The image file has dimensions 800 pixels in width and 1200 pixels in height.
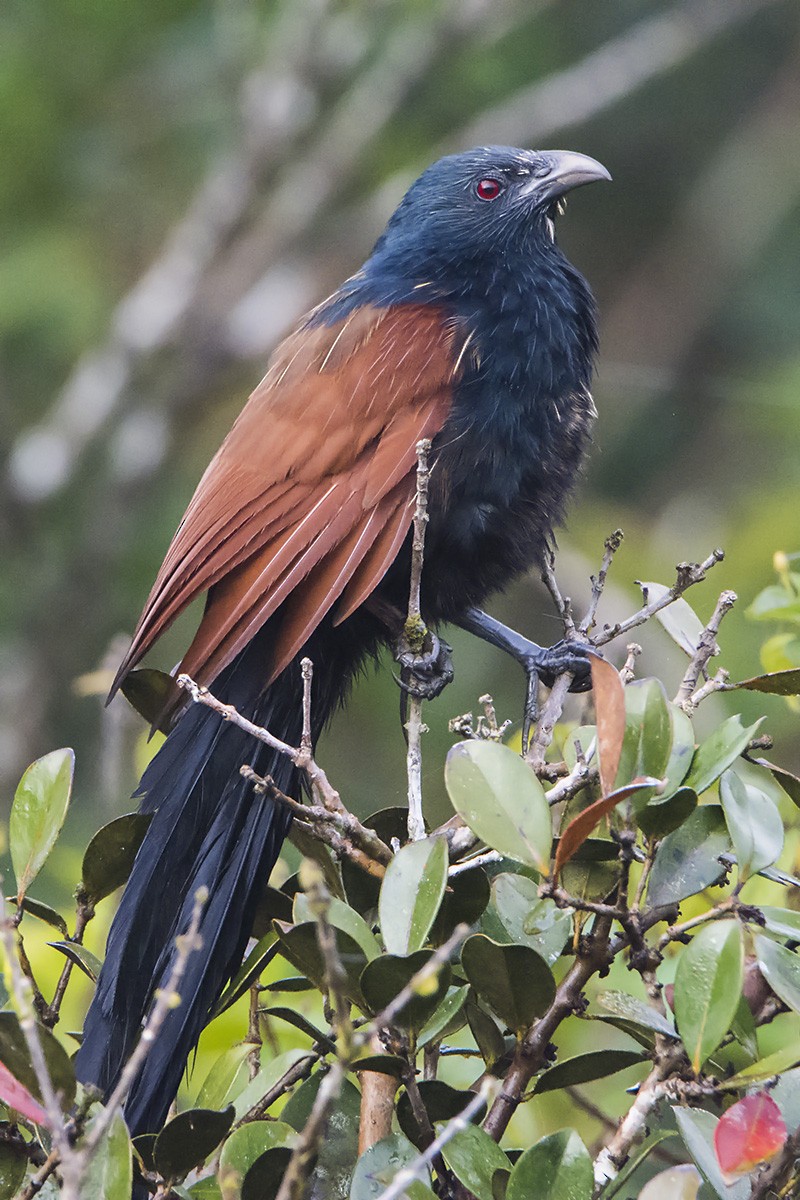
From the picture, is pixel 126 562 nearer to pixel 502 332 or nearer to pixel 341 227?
pixel 341 227

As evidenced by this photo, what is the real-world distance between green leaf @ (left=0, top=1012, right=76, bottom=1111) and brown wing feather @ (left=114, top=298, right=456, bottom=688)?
2.83ft

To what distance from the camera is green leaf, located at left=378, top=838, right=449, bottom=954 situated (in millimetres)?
1204

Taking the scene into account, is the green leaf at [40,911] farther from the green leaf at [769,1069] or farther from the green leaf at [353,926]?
the green leaf at [769,1069]

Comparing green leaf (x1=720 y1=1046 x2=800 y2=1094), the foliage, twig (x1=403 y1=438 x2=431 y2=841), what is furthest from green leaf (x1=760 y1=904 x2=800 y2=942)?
twig (x1=403 y1=438 x2=431 y2=841)

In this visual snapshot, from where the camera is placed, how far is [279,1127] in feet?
4.01

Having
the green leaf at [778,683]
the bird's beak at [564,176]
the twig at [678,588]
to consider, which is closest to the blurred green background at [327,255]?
the bird's beak at [564,176]

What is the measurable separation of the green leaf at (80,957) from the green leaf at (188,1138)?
0.28 metres

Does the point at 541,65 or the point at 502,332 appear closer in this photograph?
the point at 502,332

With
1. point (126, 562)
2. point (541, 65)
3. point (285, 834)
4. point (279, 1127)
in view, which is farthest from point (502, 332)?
point (541, 65)

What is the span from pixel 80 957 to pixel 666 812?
68cm

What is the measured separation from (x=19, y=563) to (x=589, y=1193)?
17.2 ft

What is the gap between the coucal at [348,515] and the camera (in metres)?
1.90

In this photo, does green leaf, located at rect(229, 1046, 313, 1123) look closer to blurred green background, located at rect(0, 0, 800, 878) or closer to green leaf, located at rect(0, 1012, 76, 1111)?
green leaf, located at rect(0, 1012, 76, 1111)

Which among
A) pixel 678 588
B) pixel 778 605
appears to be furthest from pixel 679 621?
pixel 778 605
